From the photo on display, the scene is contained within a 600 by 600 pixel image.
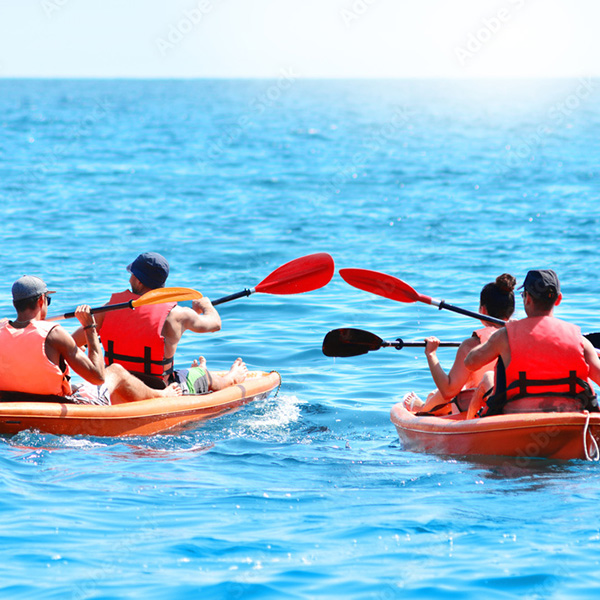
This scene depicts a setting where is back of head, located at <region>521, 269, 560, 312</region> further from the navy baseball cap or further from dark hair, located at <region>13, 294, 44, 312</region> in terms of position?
dark hair, located at <region>13, 294, 44, 312</region>

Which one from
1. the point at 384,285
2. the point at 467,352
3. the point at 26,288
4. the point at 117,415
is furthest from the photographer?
the point at 384,285

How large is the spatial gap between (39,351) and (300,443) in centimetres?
200

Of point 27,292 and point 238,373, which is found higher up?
point 27,292

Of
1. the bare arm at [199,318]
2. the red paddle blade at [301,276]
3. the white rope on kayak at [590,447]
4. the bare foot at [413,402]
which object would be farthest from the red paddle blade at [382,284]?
the white rope on kayak at [590,447]

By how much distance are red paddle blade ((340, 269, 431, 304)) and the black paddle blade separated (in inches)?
15.0

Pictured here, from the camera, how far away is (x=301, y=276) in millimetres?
8570

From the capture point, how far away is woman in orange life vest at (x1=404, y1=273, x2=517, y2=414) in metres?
6.46

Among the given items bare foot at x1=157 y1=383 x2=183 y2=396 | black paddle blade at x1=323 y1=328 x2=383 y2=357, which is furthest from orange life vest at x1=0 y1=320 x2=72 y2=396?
black paddle blade at x1=323 y1=328 x2=383 y2=357

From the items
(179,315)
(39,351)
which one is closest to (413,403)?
(179,315)

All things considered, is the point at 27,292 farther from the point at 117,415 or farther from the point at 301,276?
the point at 301,276

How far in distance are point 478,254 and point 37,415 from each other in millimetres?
10116

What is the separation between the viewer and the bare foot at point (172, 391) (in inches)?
289

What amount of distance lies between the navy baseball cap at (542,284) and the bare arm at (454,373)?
70 cm

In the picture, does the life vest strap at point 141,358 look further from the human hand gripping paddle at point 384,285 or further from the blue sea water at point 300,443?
the human hand gripping paddle at point 384,285
